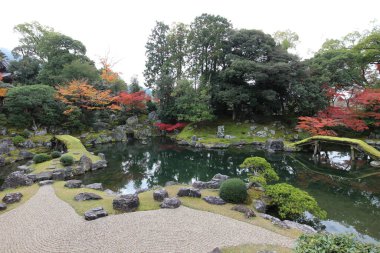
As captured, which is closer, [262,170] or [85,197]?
[85,197]

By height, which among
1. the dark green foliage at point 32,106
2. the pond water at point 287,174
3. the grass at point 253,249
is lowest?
the pond water at point 287,174

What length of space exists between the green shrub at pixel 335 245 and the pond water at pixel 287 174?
20.3ft

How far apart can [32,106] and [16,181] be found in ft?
51.9

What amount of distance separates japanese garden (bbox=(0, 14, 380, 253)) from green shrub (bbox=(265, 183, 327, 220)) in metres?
0.06

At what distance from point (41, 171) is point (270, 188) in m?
14.0

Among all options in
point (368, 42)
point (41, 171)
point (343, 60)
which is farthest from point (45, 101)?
point (368, 42)

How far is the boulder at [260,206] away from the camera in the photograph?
9.22 m

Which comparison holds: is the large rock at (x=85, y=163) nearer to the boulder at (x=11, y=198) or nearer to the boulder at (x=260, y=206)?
the boulder at (x=11, y=198)

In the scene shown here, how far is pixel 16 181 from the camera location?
40.9ft

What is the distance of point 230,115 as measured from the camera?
33.9 m

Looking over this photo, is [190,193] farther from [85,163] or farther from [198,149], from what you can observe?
[198,149]

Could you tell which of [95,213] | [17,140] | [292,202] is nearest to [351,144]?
[292,202]

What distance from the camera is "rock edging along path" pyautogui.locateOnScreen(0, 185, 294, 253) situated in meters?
6.21

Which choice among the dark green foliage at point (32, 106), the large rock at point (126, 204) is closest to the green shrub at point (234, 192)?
the large rock at point (126, 204)
